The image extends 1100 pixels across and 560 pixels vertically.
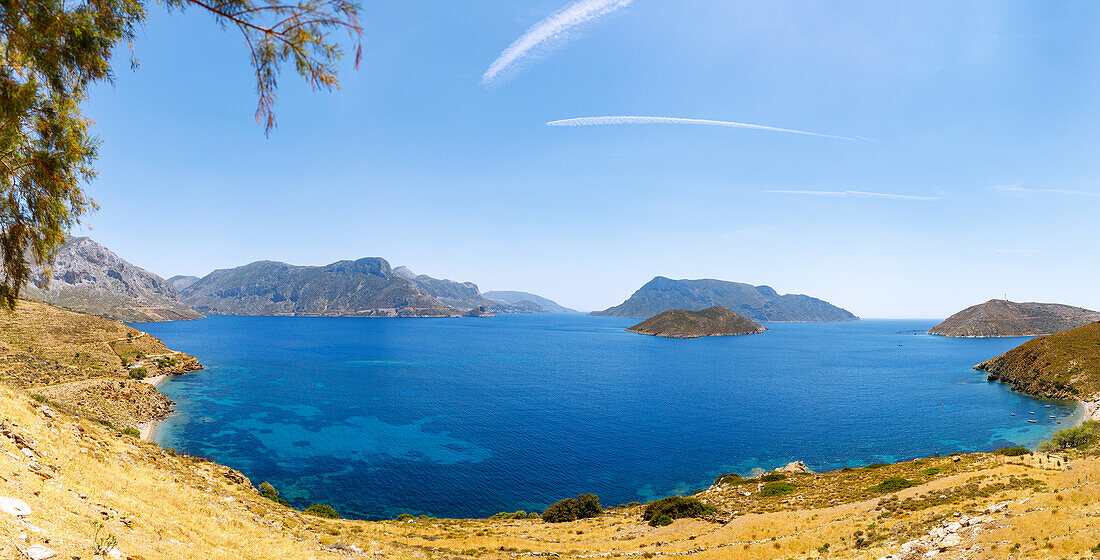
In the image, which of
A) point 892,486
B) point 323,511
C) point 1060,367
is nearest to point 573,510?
point 323,511

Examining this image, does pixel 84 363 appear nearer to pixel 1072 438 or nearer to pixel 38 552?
pixel 38 552

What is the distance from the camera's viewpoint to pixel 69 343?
339 feet

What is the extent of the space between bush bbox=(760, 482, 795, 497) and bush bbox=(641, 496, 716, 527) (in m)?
9.24

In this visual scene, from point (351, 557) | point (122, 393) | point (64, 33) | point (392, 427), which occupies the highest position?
point (64, 33)

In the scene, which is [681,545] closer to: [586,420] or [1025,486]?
[1025,486]

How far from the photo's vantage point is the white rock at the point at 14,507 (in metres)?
10.3

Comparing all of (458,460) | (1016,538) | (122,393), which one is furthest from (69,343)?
(1016,538)

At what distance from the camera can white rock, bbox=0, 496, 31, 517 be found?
33.9ft

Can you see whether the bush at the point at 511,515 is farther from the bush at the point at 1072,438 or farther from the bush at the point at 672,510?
the bush at the point at 1072,438

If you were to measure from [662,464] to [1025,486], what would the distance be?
137 feet

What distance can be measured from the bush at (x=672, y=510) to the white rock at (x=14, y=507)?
131 ft

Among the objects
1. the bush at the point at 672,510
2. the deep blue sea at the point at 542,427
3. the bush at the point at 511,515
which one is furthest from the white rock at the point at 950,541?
the deep blue sea at the point at 542,427

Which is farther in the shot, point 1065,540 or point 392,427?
point 392,427

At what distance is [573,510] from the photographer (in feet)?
149
